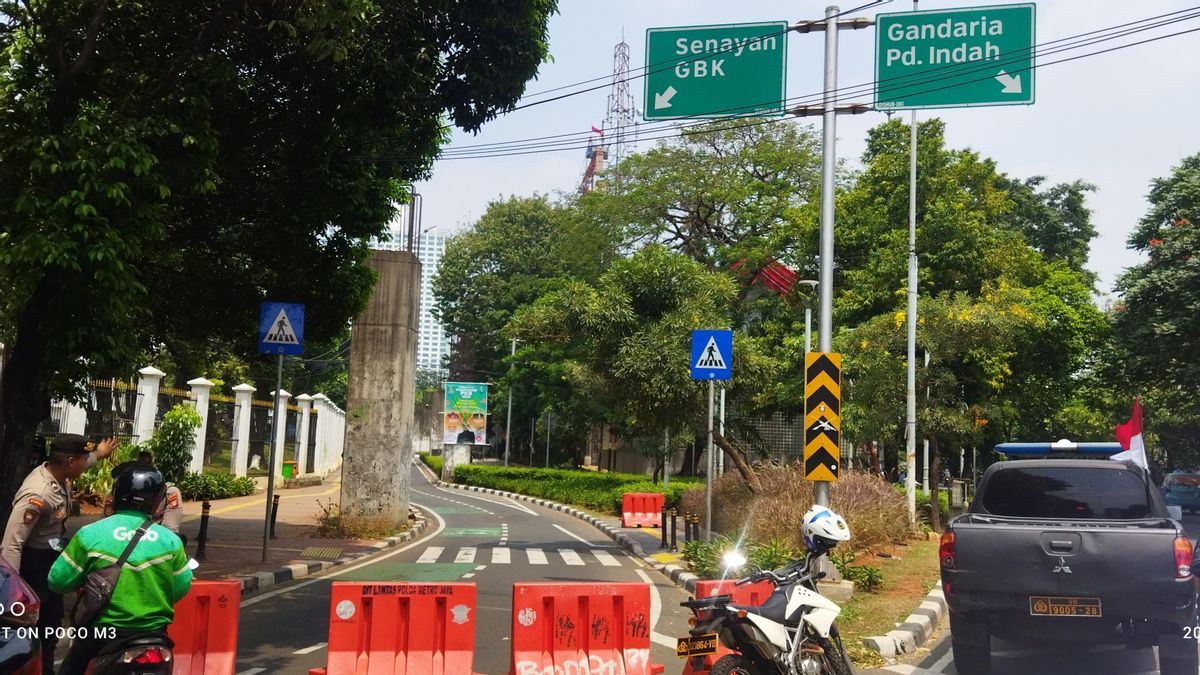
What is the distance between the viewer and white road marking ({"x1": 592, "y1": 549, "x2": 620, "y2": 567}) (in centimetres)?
1650

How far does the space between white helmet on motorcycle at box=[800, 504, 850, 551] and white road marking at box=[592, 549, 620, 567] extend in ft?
34.0

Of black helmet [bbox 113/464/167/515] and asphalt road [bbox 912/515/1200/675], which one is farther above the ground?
black helmet [bbox 113/464/167/515]

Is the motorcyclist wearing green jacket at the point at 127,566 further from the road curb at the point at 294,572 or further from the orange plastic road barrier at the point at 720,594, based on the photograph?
the road curb at the point at 294,572

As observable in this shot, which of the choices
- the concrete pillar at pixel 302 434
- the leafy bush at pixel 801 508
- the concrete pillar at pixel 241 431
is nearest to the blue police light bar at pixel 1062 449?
the leafy bush at pixel 801 508

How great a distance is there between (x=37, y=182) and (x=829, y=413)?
26.7 feet

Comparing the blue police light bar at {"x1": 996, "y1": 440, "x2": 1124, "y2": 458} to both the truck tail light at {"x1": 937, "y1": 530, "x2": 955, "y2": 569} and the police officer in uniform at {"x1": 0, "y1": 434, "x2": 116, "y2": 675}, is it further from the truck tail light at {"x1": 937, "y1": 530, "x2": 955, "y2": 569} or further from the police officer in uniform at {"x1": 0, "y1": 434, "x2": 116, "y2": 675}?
the police officer in uniform at {"x1": 0, "y1": 434, "x2": 116, "y2": 675}

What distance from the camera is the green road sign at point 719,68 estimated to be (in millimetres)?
10664

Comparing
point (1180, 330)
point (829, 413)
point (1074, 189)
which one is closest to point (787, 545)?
point (829, 413)

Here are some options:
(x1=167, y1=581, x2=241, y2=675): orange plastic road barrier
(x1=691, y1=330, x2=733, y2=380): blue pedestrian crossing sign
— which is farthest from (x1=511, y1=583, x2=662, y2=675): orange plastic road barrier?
(x1=691, y1=330, x2=733, y2=380): blue pedestrian crossing sign

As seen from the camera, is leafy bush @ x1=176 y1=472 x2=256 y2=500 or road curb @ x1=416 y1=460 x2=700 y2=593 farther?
leafy bush @ x1=176 y1=472 x2=256 y2=500

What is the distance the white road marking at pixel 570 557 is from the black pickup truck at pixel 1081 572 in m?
9.04

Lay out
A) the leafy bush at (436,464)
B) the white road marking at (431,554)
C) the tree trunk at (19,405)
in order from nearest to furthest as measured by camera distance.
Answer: the tree trunk at (19,405), the white road marking at (431,554), the leafy bush at (436,464)

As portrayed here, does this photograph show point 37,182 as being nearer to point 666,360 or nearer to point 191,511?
point 666,360

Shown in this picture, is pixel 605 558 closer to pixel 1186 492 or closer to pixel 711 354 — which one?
pixel 711 354
